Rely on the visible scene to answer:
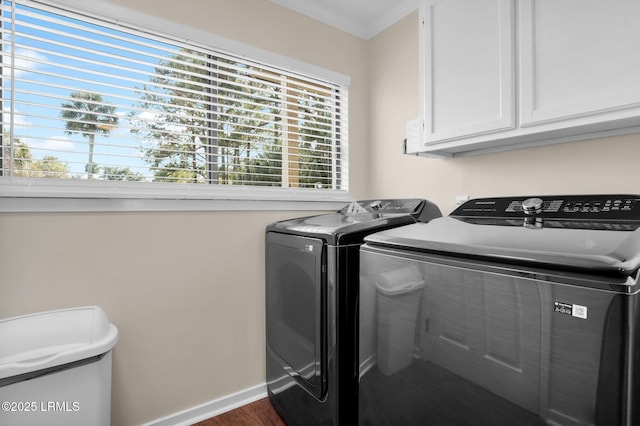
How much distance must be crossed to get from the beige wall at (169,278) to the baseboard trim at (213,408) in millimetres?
29

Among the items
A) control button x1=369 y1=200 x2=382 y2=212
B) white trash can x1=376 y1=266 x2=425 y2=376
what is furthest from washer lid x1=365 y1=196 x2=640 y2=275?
control button x1=369 y1=200 x2=382 y2=212

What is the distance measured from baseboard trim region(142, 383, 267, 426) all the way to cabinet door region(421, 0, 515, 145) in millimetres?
1839

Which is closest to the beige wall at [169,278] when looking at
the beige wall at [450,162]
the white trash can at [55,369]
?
the white trash can at [55,369]

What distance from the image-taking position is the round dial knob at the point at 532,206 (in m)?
1.34

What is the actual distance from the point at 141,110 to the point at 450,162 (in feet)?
5.88

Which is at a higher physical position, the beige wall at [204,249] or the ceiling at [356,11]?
the ceiling at [356,11]

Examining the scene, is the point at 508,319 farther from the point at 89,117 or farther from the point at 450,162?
the point at 89,117

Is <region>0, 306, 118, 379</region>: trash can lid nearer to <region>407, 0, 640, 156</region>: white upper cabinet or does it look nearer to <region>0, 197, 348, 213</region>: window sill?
<region>0, 197, 348, 213</region>: window sill

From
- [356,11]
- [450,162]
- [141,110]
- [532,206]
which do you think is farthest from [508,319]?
[356,11]

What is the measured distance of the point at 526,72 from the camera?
4.50ft

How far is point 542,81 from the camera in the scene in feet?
4.38

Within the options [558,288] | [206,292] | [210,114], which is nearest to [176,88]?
[210,114]

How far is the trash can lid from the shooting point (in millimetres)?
1126

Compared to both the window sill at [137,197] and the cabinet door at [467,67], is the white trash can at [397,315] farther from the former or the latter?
the window sill at [137,197]
